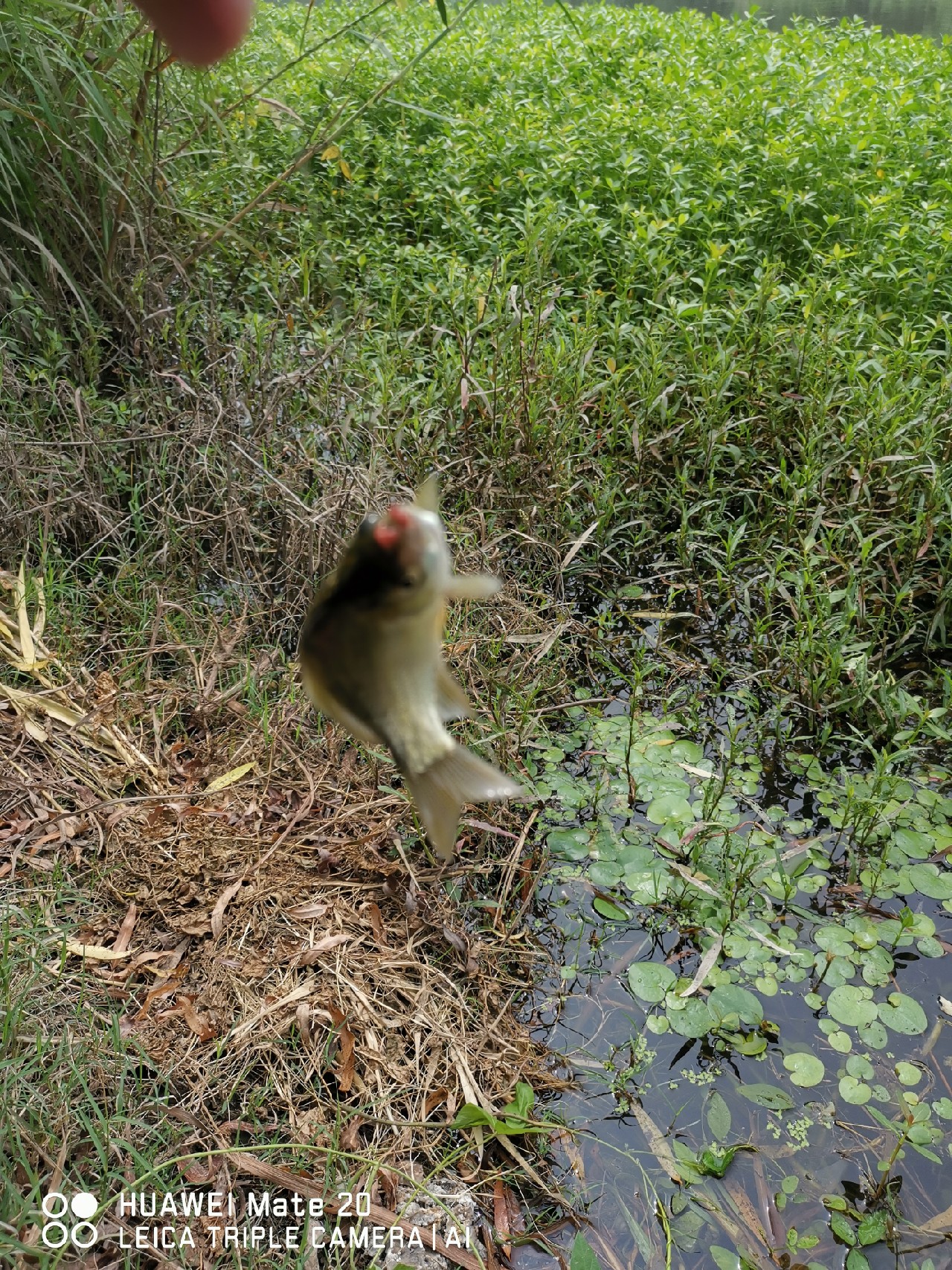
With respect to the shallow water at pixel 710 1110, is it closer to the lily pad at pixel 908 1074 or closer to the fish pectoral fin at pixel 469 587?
the lily pad at pixel 908 1074

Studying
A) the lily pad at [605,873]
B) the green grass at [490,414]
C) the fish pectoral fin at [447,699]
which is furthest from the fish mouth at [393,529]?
the lily pad at [605,873]

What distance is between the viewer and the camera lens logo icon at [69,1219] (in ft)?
5.19

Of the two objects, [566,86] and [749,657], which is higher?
[566,86]

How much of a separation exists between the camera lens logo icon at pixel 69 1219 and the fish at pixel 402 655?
137cm

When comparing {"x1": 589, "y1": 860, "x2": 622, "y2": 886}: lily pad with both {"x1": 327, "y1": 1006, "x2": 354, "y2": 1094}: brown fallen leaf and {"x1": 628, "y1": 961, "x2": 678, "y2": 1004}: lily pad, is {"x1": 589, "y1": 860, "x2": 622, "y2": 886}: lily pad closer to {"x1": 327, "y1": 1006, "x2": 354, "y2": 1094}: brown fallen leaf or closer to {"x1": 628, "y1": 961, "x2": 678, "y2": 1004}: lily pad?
{"x1": 628, "y1": 961, "x2": 678, "y2": 1004}: lily pad

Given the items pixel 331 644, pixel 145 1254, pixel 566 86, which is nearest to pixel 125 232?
pixel 145 1254

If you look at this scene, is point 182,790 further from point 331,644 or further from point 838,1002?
point 331,644

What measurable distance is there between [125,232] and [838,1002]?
328 centimetres

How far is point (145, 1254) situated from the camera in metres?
1.69

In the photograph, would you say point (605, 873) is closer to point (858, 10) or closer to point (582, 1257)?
point (582, 1257)

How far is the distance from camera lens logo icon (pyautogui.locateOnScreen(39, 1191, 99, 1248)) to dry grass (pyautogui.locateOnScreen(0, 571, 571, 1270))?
213 mm

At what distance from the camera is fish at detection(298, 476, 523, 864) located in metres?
0.56

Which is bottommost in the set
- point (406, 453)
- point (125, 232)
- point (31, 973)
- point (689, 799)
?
point (31, 973)

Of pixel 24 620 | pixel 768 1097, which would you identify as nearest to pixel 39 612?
pixel 24 620
